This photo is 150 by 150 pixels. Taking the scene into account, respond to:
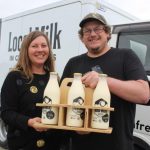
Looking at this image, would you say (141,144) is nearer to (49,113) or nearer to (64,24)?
(64,24)

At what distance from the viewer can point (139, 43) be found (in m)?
4.58

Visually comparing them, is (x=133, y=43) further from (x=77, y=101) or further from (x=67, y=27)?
(x=77, y=101)

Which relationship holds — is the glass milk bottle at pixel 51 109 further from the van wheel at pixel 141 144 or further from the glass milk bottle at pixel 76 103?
the van wheel at pixel 141 144

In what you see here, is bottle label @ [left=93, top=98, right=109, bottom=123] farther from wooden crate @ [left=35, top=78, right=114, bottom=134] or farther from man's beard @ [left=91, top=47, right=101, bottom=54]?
man's beard @ [left=91, top=47, right=101, bottom=54]

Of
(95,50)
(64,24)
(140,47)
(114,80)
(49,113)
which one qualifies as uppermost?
(64,24)

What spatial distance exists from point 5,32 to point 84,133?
5.00 metres

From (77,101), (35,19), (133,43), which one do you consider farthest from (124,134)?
(35,19)

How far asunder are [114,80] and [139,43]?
223 centimetres

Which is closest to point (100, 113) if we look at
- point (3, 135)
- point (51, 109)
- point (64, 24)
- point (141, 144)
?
point (51, 109)

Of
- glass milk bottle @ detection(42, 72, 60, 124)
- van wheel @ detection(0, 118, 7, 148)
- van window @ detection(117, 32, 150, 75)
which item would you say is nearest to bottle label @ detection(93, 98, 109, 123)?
glass milk bottle @ detection(42, 72, 60, 124)

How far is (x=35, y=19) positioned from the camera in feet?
20.7

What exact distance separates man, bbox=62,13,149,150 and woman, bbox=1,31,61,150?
11.4 inches

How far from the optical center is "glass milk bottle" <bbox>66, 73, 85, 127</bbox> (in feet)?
7.94

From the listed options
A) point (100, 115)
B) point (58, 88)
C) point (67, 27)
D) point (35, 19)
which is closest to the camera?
point (100, 115)
